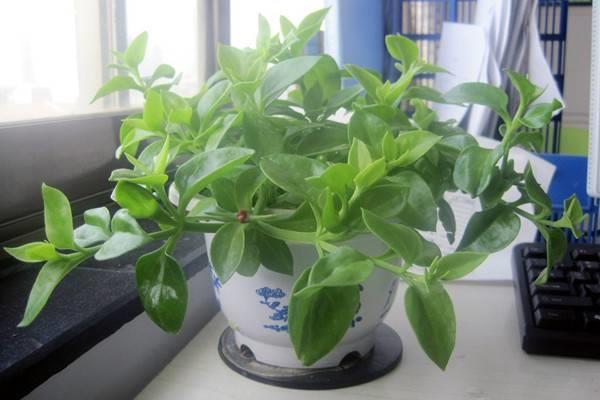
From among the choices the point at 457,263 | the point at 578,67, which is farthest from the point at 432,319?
the point at 578,67

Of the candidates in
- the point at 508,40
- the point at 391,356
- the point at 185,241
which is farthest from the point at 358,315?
the point at 508,40

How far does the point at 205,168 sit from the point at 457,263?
114mm

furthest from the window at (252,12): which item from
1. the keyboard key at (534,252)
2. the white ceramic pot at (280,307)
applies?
the white ceramic pot at (280,307)

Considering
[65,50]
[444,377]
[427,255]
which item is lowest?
[444,377]

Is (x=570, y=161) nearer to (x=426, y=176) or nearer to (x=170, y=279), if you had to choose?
(x=426, y=176)

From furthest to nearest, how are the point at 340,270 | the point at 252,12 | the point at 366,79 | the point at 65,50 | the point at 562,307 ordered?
the point at 252,12
the point at 65,50
the point at 562,307
the point at 366,79
the point at 340,270

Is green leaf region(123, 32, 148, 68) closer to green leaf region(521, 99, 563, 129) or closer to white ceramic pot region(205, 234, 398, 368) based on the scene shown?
white ceramic pot region(205, 234, 398, 368)

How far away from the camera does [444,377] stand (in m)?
0.39

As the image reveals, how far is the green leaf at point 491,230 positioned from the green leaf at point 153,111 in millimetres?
167

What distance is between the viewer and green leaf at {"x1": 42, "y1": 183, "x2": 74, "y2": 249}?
10.7 inches

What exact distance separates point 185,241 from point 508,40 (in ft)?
2.27

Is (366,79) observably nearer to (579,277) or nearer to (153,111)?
(153,111)

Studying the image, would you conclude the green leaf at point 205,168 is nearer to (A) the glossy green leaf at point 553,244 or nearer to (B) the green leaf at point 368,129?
(B) the green leaf at point 368,129

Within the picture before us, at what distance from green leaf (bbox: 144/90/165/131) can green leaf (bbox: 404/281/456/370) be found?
0.14m
